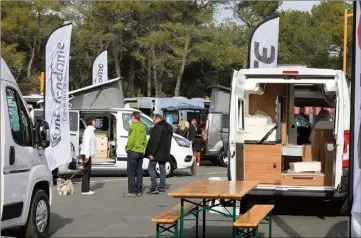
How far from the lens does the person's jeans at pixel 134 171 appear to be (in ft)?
47.7

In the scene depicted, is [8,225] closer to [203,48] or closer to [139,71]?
[203,48]

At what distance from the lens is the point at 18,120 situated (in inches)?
344

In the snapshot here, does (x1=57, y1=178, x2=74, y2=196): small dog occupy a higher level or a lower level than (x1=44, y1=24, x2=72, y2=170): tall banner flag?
lower

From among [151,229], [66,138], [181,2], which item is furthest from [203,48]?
[151,229]

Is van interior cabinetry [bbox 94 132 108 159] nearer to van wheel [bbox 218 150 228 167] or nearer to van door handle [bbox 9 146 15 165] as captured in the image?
van wheel [bbox 218 150 228 167]

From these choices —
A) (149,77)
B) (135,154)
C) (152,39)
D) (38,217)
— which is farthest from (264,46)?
(149,77)

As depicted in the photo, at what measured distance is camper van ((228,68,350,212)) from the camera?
434 inches

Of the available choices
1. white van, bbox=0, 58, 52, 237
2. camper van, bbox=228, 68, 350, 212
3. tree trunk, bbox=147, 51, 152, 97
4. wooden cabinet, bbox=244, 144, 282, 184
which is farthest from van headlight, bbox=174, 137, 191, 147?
tree trunk, bbox=147, 51, 152, 97

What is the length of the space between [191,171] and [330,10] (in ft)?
111

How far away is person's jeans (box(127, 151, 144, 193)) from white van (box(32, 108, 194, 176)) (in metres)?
3.50

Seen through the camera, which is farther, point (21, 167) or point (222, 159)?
point (222, 159)

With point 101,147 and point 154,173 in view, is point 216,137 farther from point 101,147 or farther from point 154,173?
point 154,173

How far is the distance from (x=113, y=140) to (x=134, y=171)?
4991mm

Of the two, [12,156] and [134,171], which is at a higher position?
[12,156]
